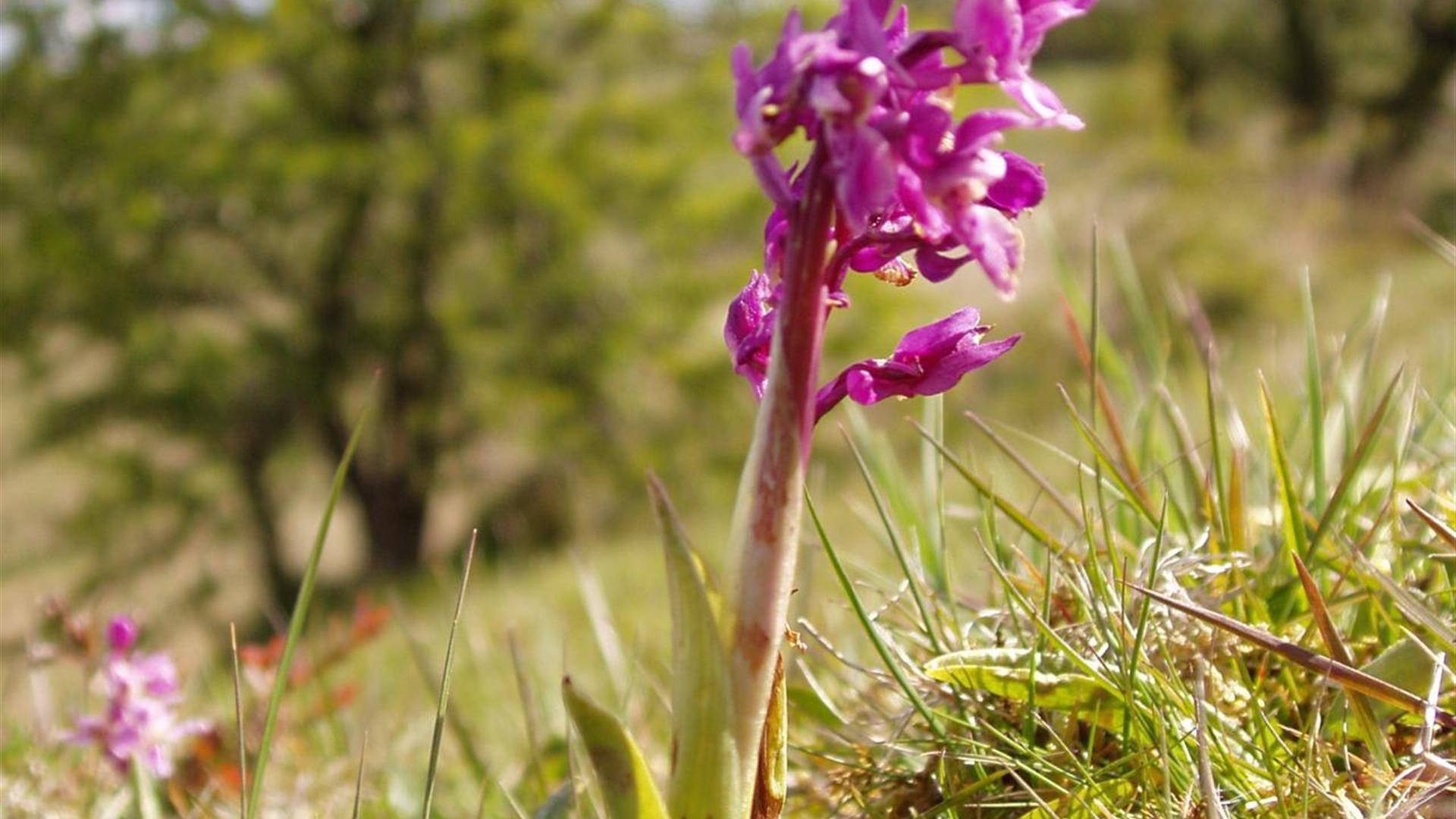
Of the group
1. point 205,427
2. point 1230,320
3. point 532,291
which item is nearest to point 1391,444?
point 532,291

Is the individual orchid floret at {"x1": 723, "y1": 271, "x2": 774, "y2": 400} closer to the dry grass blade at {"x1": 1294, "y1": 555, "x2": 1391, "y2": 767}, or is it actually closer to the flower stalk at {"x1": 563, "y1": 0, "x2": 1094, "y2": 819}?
the flower stalk at {"x1": 563, "y1": 0, "x2": 1094, "y2": 819}

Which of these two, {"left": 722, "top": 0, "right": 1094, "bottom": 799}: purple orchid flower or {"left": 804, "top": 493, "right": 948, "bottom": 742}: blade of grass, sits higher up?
{"left": 722, "top": 0, "right": 1094, "bottom": 799}: purple orchid flower

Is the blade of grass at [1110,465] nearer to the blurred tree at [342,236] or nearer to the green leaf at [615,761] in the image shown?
the green leaf at [615,761]

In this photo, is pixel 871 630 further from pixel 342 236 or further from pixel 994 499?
pixel 342 236

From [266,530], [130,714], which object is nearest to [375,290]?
[266,530]

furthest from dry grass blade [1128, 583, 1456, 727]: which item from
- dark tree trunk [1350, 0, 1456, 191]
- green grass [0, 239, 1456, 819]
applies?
dark tree trunk [1350, 0, 1456, 191]

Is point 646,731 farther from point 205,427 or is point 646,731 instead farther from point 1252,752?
point 205,427
